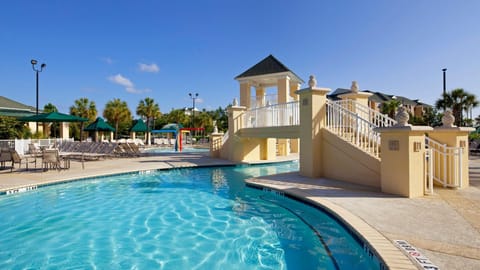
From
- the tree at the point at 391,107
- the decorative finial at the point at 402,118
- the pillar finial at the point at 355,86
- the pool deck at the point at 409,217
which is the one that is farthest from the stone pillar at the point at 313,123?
the tree at the point at 391,107

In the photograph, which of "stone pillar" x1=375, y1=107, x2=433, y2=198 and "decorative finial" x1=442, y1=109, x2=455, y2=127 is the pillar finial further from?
"stone pillar" x1=375, y1=107, x2=433, y2=198

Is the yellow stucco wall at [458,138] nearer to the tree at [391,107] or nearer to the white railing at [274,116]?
the white railing at [274,116]

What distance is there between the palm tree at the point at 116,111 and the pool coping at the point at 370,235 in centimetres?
3214

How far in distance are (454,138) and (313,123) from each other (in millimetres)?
3433

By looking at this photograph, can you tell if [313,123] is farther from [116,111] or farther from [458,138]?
[116,111]

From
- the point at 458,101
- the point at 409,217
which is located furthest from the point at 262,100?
the point at 458,101

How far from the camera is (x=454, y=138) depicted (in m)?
6.02

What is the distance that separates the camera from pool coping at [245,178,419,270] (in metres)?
2.39

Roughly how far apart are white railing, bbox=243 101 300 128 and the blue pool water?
168 inches

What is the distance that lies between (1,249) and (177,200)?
3.38 metres

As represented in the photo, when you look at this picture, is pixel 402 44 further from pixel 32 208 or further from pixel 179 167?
pixel 32 208

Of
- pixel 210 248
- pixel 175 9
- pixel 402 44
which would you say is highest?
pixel 175 9

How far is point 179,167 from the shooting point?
1142cm

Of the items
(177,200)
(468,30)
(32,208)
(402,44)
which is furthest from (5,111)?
(468,30)
